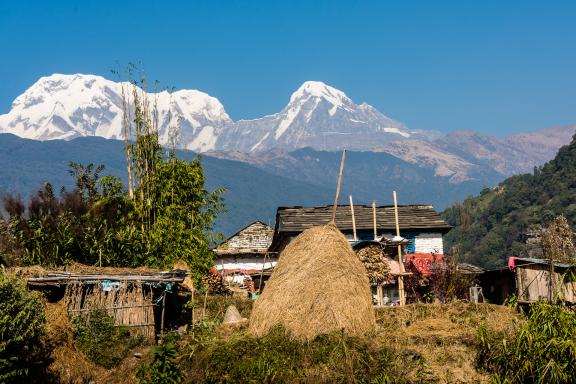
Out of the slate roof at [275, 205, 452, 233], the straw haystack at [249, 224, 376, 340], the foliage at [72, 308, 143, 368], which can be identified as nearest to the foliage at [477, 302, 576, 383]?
the straw haystack at [249, 224, 376, 340]

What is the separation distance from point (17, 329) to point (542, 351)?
1139cm

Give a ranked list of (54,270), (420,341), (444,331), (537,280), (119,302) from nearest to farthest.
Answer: (420,341)
(444,331)
(119,302)
(54,270)
(537,280)

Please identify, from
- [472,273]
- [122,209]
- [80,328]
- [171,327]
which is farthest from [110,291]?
[472,273]

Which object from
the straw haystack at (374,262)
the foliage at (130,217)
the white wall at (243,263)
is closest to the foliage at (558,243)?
the straw haystack at (374,262)

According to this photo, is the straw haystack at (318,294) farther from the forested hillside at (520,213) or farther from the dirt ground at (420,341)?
the forested hillside at (520,213)

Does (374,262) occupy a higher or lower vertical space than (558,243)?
lower

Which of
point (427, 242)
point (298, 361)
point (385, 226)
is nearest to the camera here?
point (298, 361)

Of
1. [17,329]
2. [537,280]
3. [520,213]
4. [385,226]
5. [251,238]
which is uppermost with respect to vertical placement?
[520,213]

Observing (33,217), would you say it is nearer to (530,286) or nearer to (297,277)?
(297,277)

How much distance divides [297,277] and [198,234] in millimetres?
13594

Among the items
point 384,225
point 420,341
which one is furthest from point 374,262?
point 384,225

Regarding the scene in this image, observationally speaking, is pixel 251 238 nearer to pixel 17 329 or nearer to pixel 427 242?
pixel 427 242

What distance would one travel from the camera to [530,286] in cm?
2567

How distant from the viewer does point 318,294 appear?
67.9ft
